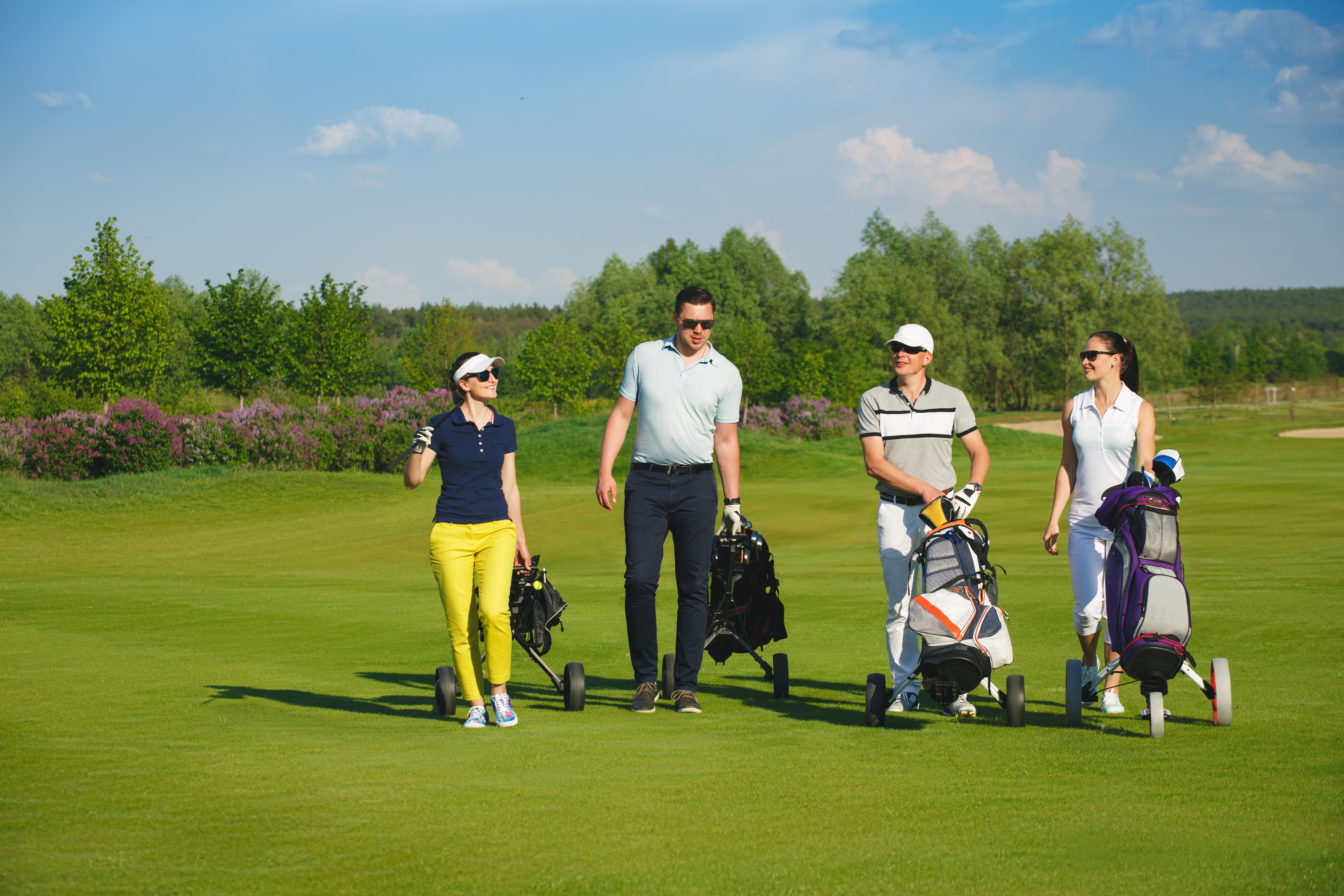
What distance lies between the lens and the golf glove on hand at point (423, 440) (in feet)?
22.4

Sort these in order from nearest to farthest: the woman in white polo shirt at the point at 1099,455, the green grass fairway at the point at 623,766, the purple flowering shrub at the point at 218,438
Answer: the green grass fairway at the point at 623,766, the woman in white polo shirt at the point at 1099,455, the purple flowering shrub at the point at 218,438

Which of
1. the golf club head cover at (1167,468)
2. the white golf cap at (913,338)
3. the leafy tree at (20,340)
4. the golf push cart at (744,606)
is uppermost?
the leafy tree at (20,340)

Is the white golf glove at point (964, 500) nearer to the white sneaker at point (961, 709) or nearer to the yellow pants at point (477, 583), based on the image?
the white sneaker at point (961, 709)

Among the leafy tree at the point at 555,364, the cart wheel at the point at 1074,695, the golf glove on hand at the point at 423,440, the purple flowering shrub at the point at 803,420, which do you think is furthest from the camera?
the leafy tree at the point at 555,364

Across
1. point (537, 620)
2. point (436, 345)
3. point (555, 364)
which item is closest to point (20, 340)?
point (436, 345)

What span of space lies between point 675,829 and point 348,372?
151ft

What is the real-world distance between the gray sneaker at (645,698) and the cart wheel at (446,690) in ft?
3.74

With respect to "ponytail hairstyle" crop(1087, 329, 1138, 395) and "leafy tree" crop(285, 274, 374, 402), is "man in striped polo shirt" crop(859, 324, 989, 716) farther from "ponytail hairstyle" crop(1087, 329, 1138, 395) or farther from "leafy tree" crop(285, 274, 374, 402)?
"leafy tree" crop(285, 274, 374, 402)

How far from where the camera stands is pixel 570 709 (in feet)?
24.8

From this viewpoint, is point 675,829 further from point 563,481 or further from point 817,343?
point 817,343

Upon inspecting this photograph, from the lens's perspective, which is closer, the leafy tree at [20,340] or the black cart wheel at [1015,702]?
the black cart wheel at [1015,702]

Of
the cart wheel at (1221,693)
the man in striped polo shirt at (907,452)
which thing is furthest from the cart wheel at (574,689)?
the cart wheel at (1221,693)

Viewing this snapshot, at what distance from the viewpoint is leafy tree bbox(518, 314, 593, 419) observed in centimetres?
6078

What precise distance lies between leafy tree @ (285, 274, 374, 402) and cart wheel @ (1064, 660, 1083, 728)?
41.4m
